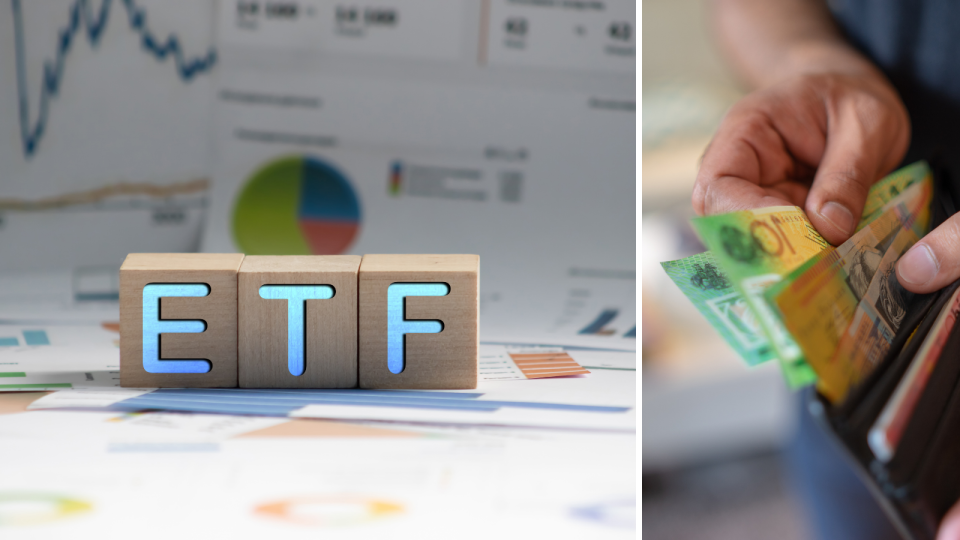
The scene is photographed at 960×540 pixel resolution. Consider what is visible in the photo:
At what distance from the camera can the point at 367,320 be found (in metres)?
0.84

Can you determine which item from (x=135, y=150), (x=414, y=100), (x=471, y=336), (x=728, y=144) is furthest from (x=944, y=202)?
(x=135, y=150)

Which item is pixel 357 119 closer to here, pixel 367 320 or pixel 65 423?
pixel 367 320

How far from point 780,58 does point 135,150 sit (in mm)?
1165

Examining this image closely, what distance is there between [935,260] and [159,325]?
0.74 m

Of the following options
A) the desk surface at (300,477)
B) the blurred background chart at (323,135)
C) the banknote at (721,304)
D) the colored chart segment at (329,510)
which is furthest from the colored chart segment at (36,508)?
the blurred background chart at (323,135)

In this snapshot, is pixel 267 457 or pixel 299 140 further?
pixel 299 140

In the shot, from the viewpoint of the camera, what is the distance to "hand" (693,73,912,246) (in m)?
0.72

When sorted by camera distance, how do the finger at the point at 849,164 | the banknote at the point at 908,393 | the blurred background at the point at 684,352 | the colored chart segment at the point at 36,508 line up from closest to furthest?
1. the banknote at the point at 908,393
2. the colored chart segment at the point at 36,508
3. the finger at the point at 849,164
4. the blurred background at the point at 684,352

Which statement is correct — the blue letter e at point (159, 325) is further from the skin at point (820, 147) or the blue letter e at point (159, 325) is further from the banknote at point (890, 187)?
the banknote at point (890, 187)

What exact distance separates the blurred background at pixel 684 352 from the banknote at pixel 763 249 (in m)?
0.81

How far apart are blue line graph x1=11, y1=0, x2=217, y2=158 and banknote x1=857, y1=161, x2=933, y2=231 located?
122cm

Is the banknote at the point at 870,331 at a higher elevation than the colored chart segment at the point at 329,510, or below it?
higher

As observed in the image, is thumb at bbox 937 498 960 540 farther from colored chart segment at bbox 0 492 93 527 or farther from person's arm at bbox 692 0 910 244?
colored chart segment at bbox 0 492 93 527

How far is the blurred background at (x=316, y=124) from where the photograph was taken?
4.92ft
